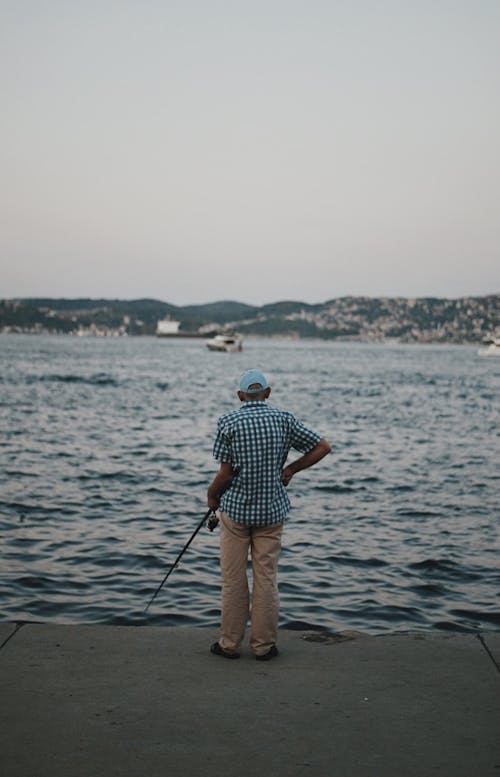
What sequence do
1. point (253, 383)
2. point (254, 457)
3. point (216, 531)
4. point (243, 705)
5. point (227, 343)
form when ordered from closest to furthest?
point (243, 705)
point (254, 457)
point (253, 383)
point (216, 531)
point (227, 343)

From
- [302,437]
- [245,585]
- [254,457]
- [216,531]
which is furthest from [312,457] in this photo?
[216,531]

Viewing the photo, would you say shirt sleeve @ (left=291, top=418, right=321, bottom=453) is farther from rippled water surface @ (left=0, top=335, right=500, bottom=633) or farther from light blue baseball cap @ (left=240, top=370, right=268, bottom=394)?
rippled water surface @ (left=0, top=335, right=500, bottom=633)

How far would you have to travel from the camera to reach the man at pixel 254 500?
222 inches

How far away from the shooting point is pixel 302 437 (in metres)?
5.77

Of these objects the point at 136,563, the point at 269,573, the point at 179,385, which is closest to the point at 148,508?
the point at 136,563

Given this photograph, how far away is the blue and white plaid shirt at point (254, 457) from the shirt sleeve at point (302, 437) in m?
0.03

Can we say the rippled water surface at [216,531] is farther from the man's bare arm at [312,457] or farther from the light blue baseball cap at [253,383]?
the light blue baseball cap at [253,383]

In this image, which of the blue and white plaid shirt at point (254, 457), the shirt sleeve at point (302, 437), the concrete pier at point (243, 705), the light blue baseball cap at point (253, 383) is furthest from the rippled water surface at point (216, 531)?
the light blue baseball cap at point (253, 383)

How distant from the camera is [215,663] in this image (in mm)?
5488

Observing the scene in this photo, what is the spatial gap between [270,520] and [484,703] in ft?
5.49

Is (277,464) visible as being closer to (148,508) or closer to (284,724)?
→ (284,724)

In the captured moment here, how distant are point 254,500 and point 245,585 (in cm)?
58

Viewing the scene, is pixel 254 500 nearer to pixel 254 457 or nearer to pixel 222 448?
pixel 254 457

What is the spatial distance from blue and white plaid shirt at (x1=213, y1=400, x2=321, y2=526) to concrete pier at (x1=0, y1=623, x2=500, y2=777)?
93 centimetres
